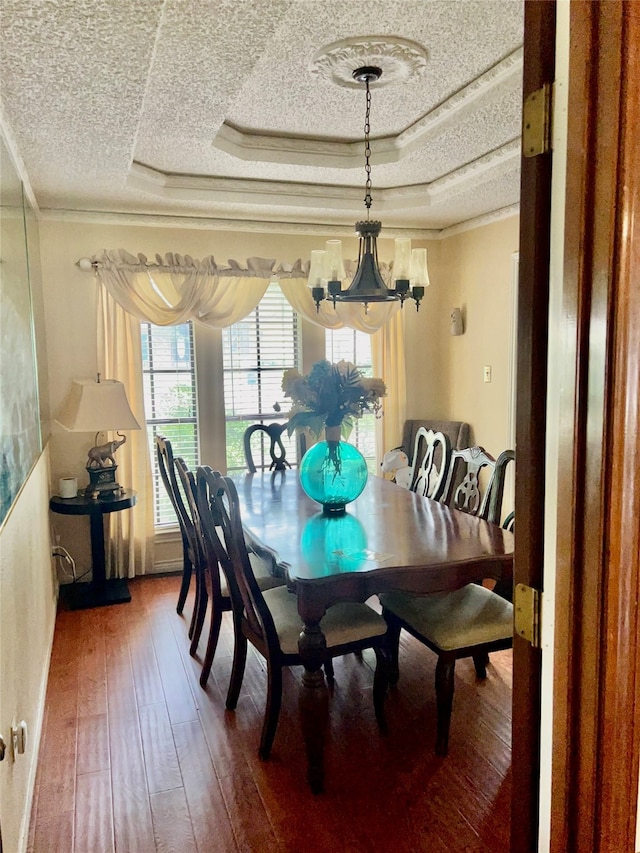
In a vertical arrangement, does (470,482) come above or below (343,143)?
below

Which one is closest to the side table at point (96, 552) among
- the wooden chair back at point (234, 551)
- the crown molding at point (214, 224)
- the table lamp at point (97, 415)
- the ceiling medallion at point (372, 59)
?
the table lamp at point (97, 415)

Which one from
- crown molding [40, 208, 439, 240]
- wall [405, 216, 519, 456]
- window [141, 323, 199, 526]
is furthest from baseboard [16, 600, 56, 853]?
wall [405, 216, 519, 456]

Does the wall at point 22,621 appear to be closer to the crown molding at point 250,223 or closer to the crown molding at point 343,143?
the crown molding at point 250,223

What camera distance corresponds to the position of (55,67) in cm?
205

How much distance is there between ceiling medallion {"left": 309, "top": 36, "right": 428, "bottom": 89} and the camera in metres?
2.32

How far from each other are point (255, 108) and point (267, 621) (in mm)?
2343

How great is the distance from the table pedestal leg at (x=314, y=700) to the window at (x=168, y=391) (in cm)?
257

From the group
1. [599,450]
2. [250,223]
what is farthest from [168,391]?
[599,450]

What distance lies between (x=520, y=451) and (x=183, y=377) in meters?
3.72

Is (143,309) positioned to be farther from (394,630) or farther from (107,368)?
(394,630)

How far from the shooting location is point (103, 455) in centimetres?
402

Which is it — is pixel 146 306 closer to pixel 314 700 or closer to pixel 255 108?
pixel 255 108

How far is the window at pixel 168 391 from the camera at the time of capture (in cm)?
445

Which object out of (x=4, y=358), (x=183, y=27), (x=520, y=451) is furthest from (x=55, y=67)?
(x=520, y=451)
